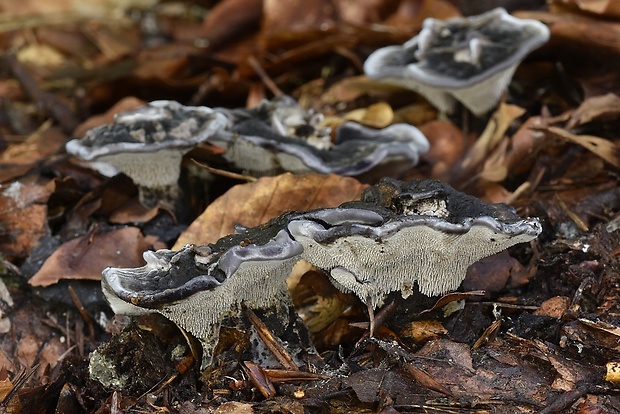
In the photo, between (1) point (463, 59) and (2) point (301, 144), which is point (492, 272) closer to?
(2) point (301, 144)

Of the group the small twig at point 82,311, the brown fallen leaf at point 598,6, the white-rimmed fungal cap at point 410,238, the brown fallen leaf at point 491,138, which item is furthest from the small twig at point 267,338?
the brown fallen leaf at point 598,6

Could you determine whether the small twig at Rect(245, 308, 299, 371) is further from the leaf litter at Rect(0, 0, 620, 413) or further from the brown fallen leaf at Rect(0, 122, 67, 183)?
the brown fallen leaf at Rect(0, 122, 67, 183)

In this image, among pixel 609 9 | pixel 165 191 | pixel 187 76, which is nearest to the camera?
pixel 165 191

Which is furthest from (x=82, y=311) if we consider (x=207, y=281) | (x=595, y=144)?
(x=595, y=144)

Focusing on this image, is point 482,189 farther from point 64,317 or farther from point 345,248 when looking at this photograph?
point 64,317

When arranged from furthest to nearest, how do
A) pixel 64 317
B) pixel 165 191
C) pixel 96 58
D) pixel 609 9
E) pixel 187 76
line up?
pixel 96 58, pixel 187 76, pixel 609 9, pixel 165 191, pixel 64 317

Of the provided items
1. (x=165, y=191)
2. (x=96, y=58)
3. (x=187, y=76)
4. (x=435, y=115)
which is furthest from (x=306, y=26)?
(x=165, y=191)

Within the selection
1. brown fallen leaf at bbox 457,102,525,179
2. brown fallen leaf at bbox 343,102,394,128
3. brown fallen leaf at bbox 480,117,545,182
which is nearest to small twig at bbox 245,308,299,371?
brown fallen leaf at bbox 480,117,545,182
